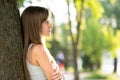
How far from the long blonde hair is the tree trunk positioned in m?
0.08

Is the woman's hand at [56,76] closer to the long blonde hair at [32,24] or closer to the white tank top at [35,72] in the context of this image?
the white tank top at [35,72]

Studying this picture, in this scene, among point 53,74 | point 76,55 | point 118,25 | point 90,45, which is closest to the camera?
point 53,74

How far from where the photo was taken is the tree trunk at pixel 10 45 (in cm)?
408

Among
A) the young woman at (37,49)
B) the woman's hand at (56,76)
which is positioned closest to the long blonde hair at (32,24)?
the young woman at (37,49)

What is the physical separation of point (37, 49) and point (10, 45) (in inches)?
12.2

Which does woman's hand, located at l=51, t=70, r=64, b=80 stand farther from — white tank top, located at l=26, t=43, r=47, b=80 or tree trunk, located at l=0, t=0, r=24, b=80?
tree trunk, located at l=0, t=0, r=24, b=80

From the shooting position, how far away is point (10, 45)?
13.4 ft

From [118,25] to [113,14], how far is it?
2.43m

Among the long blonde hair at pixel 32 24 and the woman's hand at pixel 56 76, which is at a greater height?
the long blonde hair at pixel 32 24

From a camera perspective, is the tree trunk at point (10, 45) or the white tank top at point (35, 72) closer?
the white tank top at point (35, 72)

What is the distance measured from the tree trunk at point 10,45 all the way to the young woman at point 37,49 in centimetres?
8

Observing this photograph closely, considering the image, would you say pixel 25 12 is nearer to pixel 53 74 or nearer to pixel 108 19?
pixel 53 74

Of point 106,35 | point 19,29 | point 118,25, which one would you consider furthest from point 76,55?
point 118,25

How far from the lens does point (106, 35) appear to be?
81.0 ft
